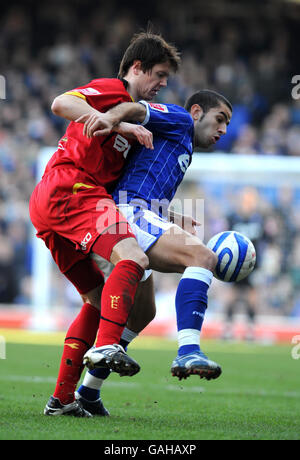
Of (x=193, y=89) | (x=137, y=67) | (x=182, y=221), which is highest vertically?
(x=193, y=89)

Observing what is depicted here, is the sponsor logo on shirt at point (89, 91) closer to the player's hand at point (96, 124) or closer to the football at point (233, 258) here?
the player's hand at point (96, 124)

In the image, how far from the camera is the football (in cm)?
436

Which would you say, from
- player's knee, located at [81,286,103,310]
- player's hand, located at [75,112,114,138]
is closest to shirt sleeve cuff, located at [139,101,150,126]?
player's hand, located at [75,112,114,138]

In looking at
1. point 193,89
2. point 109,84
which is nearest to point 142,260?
point 109,84

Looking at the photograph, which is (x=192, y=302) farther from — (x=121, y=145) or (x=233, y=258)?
(x=121, y=145)

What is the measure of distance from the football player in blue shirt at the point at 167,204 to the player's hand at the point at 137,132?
0.11ft

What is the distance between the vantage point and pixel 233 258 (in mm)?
4344

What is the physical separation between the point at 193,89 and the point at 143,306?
1457cm

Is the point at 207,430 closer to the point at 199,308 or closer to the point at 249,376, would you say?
the point at 199,308

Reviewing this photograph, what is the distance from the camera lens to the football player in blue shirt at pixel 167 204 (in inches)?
158

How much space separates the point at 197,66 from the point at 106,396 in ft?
48.6

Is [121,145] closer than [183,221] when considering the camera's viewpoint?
Yes
